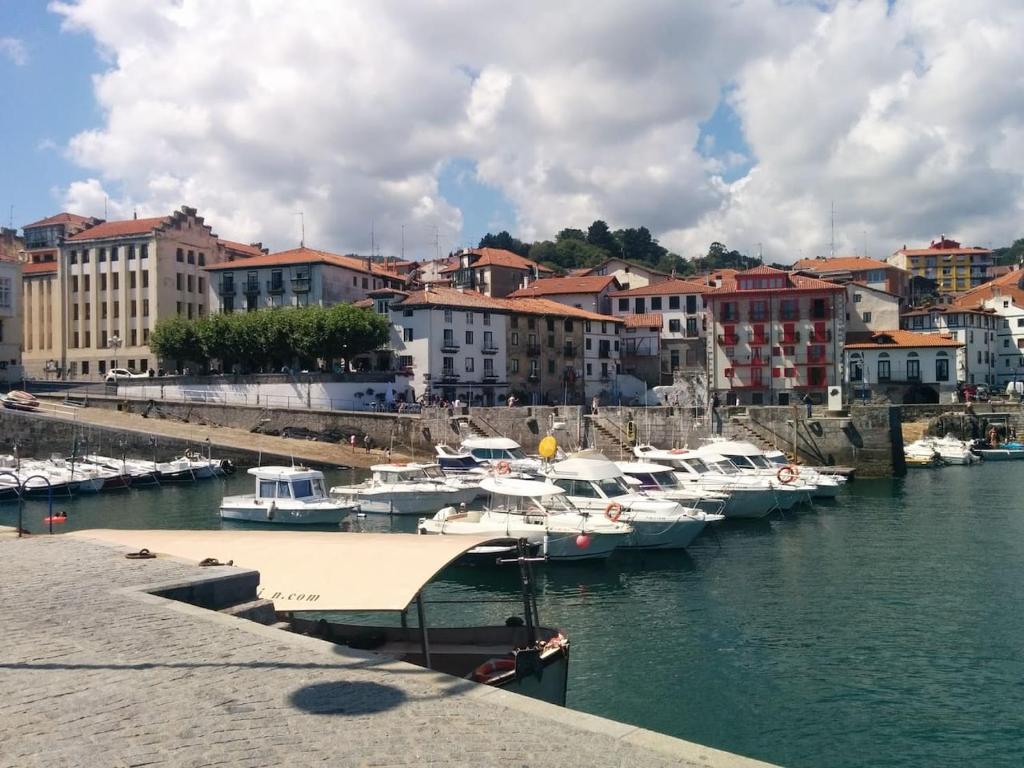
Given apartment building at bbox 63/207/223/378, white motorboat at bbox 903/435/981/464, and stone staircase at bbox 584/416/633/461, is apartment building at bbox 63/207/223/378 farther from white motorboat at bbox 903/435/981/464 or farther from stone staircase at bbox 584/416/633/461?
white motorboat at bbox 903/435/981/464

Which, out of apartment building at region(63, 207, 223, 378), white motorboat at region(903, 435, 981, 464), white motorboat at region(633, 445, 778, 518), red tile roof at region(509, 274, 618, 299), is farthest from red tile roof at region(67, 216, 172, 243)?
white motorboat at region(903, 435, 981, 464)

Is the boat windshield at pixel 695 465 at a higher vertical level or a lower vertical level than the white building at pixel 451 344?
lower

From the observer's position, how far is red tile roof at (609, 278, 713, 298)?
96812mm

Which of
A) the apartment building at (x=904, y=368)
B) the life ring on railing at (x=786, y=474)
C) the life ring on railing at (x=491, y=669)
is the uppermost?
the apartment building at (x=904, y=368)

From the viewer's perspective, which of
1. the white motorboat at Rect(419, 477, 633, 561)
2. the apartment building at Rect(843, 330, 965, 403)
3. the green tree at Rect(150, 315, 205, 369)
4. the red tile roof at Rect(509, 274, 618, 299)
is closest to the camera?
the white motorboat at Rect(419, 477, 633, 561)

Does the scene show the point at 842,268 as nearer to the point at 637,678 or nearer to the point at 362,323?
the point at 362,323

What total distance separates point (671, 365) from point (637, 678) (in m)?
79.1

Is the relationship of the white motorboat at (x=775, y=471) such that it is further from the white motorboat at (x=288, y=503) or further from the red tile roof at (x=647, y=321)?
the red tile roof at (x=647, y=321)

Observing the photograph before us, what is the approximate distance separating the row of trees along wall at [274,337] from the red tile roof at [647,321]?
30.3 metres

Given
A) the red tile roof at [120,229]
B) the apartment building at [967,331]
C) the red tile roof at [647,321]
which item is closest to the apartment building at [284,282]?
the red tile roof at [120,229]

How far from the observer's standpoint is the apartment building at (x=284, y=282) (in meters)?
93.0

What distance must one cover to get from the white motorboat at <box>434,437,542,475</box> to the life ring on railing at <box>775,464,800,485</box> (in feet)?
44.1

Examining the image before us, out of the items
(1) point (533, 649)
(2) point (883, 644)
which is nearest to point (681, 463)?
(2) point (883, 644)

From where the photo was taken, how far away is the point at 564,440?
220ft
